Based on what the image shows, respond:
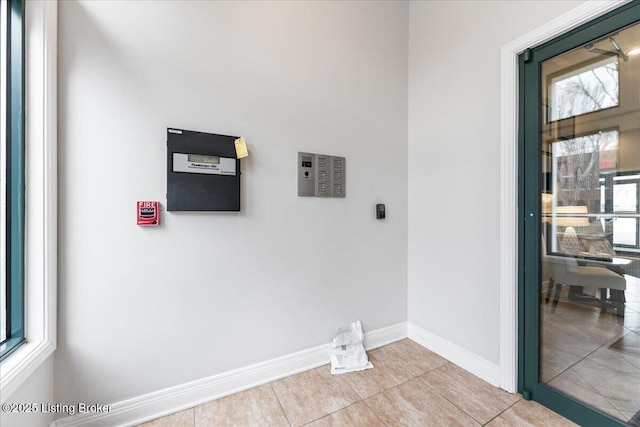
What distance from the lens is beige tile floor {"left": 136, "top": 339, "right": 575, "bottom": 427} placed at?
150 centimetres

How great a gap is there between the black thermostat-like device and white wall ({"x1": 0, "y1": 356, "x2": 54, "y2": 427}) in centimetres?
97

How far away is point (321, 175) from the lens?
2.05 metres

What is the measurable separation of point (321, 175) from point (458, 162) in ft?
3.65

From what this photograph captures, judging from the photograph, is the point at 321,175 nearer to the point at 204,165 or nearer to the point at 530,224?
the point at 204,165

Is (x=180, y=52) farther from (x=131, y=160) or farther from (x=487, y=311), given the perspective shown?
(x=487, y=311)

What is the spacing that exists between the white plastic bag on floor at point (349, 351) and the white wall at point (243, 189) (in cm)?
10

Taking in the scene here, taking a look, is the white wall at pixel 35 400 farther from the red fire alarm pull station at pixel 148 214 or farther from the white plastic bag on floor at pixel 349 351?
the white plastic bag on floor at pixel 349 351

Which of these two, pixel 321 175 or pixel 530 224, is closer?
pixel 530 224

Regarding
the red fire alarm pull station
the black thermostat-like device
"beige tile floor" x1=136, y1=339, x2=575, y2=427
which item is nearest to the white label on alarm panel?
the black thermostat-like device

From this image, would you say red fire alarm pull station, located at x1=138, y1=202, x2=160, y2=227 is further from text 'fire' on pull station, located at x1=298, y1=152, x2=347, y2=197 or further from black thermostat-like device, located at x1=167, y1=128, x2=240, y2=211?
text 'fire' on pull station, located at x1=298, y1=152, x2=347, y2=197

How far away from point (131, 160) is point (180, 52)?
747 millimetres

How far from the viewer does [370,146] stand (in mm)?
2297

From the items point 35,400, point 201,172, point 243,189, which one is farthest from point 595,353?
point 35,400

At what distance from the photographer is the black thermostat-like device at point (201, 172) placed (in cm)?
157
